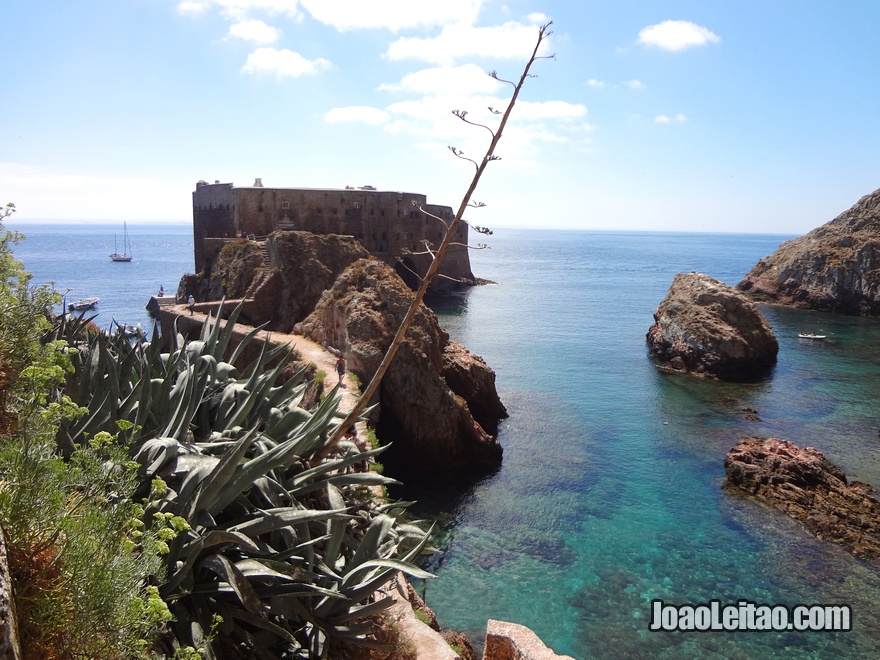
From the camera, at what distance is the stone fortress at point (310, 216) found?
1768 inches

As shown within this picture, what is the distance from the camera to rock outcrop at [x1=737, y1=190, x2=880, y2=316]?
57.4 meters

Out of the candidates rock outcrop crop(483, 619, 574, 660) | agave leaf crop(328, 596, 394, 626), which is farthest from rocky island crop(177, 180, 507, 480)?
rock outcrop crop(483, 619, 574, 660)

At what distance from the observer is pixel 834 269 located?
59.7m

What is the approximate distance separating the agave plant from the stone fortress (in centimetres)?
3384

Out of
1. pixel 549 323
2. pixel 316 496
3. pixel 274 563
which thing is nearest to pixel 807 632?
pixel 316 496

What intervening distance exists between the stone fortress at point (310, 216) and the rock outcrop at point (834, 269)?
35.7m

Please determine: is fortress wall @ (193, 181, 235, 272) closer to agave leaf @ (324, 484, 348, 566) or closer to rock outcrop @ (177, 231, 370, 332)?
rock outcrop @ (177, 231, 370, 332)

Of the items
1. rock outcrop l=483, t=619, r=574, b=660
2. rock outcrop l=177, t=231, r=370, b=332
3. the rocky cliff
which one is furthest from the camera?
rock outcrop l=177, t=231, r=370, b=332

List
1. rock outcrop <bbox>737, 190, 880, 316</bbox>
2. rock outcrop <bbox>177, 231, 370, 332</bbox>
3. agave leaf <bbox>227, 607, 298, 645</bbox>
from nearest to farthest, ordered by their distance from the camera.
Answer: agave leaf <bbox>227, 607, 298, 645</bbox>, rock outcrop <bbox>177, 231, 370, 332</bbox>, rock outcrop <bbox>737, 190, 880, 316</bbox>

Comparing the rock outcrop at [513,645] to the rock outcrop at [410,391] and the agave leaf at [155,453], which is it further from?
the rock outcrop at [410,391]

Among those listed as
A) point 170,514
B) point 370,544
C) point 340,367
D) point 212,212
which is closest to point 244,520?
point 370,544

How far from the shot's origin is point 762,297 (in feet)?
214

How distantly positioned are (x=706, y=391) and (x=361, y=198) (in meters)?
31.7

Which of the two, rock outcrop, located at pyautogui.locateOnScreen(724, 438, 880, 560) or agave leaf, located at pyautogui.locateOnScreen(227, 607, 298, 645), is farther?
rock outcrop, located at pyautogui.locateOnScreen(724, 438, 880, 560)
